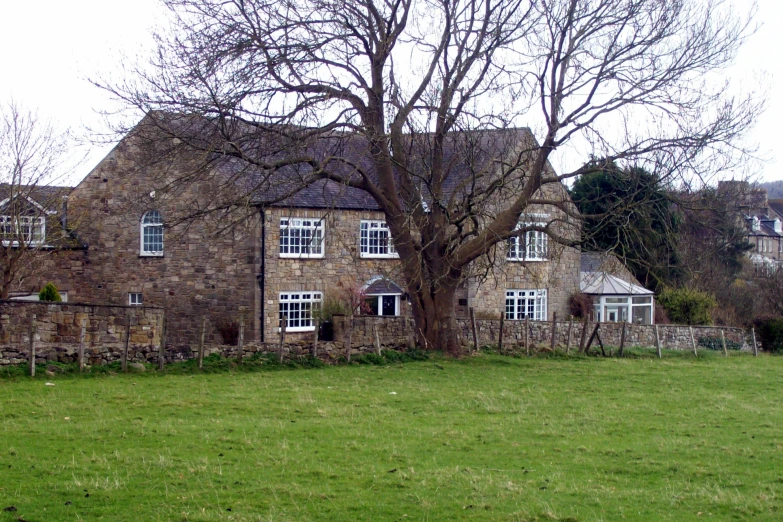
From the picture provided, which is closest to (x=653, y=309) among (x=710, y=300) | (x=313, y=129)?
(x=710, y=300)

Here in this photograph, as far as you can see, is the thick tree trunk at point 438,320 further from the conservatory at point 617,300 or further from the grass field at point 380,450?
the conservatory at point 617,300

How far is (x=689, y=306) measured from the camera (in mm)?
42188

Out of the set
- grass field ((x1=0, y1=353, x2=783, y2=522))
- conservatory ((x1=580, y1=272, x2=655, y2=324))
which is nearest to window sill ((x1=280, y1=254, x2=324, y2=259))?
grass field ((x1=0, y1=353, x2=783, y2=522))

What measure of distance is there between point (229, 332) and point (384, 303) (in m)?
6.78

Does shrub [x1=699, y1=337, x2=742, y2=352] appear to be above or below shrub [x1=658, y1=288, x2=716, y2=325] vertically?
below

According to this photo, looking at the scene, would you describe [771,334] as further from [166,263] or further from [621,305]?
[166,263]

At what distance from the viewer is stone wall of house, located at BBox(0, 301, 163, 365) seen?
19.6m

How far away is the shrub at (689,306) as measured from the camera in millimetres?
41844

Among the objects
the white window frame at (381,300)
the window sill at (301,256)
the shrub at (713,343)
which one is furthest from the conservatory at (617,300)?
the window sill at (301,256)

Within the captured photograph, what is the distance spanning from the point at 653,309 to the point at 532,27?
2282 cm

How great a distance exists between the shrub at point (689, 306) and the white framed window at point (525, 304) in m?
7.27

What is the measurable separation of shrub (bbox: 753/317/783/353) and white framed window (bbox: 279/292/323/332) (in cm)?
1953

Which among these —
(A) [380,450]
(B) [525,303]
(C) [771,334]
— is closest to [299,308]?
(B) [525,303]

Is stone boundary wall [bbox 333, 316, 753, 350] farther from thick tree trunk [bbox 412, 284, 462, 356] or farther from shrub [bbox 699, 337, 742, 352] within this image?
thick tree trunk [bbox 412, 284, 462, 356]
